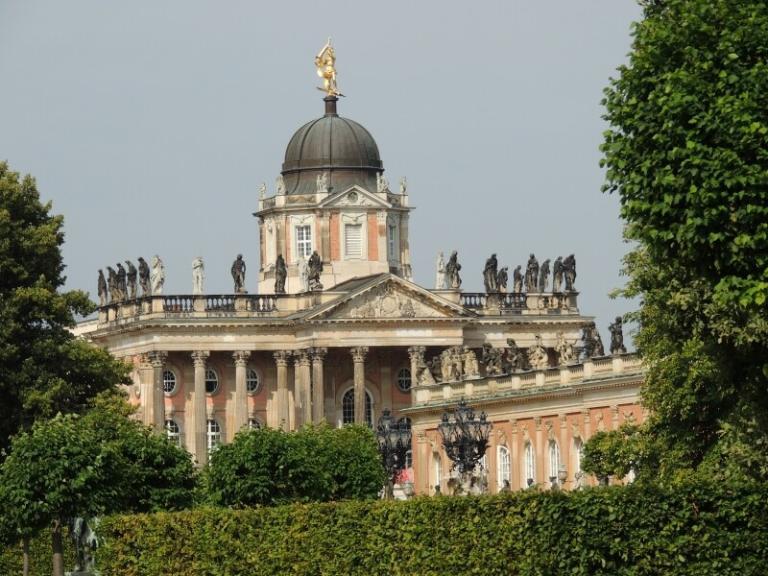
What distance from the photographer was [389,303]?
121062 millimetres

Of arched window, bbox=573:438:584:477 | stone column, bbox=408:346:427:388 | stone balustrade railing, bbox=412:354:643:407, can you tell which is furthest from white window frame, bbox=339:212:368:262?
arched window, bbox=573:438:584:477

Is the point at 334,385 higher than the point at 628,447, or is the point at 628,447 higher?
the point at 334,385

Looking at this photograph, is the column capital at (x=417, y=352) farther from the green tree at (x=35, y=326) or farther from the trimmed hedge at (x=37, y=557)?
the trimmed hedge at (x=37, y=557)

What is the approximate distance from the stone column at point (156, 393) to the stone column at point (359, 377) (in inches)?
315

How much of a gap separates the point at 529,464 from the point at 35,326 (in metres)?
22.8

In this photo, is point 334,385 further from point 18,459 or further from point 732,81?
point 732,81

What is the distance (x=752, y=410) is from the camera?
49094 mm

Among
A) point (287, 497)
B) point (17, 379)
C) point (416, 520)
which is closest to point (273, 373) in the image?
point (17, 379)

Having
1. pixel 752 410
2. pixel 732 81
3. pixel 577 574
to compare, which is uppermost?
pixel 732 81

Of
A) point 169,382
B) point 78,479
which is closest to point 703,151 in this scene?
point 78,479

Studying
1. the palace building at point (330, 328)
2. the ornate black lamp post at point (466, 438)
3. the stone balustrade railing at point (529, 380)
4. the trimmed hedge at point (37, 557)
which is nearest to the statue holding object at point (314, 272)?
the palace building at point (330, 328)

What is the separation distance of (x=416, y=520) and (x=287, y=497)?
23.2 meters

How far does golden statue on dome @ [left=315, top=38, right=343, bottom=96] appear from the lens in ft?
426

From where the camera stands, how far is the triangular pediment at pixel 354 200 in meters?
126
